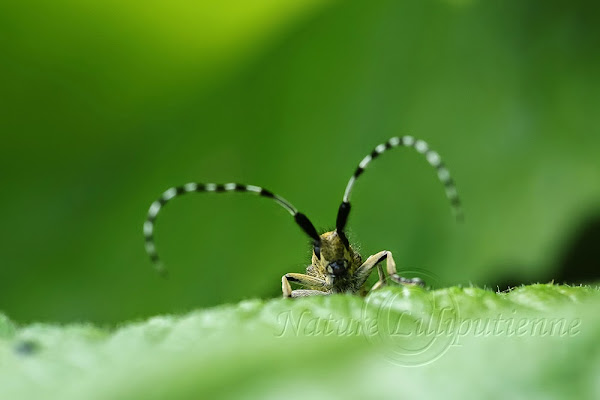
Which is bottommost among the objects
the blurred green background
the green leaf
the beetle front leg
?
the green leaf

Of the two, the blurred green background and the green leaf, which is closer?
the green leaf

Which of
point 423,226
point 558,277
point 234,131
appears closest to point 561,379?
point 558,277

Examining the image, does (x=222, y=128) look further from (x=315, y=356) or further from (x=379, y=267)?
(x=315, y=356)

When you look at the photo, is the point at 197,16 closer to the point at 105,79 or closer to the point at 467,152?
the point at 105,79

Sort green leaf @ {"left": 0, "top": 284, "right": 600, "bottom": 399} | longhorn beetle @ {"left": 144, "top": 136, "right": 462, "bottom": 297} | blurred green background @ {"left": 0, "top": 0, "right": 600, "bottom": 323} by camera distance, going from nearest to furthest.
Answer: green leaf @ {"left": 0, "top": 284, "right": 600, "bottom": 399}
longhorn beetle @ {"left": 144, "top": 136, "right": 462, "bottom": 297}
blurred green background @ {"left": 0, "top": 0, "right": 600, "bottom": 323}

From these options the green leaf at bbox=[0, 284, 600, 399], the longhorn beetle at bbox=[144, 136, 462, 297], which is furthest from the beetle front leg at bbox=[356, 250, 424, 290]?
the green leaf at bbox=[0, 284, 600, 399]

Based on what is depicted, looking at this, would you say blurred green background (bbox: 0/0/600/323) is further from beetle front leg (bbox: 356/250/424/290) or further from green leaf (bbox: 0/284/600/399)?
green leaf (bbox: 0/284/600/399)
